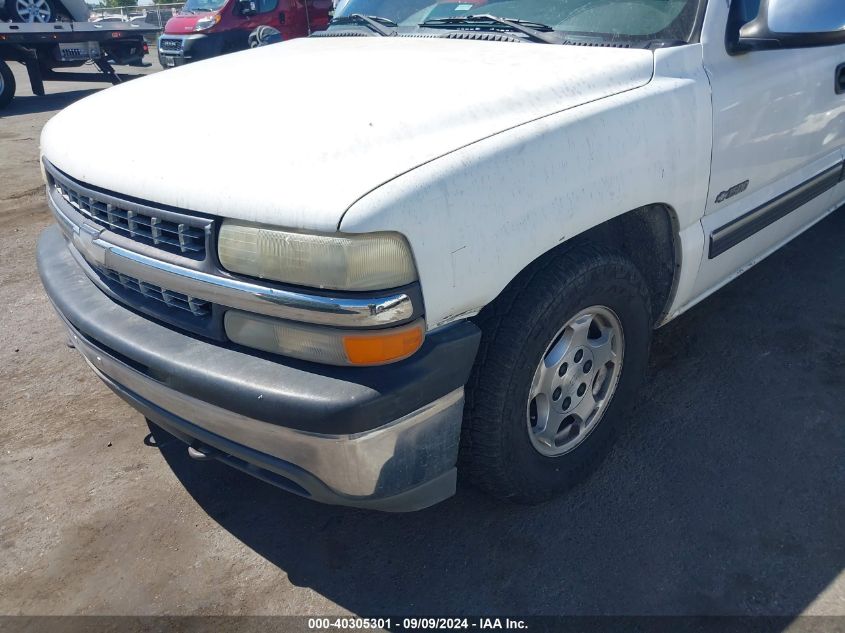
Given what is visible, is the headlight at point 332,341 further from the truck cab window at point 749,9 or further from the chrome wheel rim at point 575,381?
the truck cab window at point 749,9

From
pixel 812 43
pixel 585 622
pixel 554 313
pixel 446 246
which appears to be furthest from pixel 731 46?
pixel 585 622

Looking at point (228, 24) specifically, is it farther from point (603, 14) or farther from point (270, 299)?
point (270, 299)

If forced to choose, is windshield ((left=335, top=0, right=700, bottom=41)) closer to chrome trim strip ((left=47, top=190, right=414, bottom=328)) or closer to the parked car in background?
chrome trim strip ((left=47, top=190, right=414, bottom=328))

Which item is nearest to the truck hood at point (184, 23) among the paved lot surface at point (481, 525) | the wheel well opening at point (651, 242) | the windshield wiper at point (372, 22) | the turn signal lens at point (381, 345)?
the windshield wiper at point (372, 22)

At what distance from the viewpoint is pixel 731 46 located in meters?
2.51

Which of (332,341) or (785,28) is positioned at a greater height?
(785,28)

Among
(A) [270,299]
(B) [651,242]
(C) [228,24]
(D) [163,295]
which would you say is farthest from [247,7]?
(A) [270,299]

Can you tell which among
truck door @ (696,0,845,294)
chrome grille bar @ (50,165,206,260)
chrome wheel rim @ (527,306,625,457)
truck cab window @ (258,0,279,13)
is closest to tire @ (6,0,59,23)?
truck cab window @ (258,0,279,13)

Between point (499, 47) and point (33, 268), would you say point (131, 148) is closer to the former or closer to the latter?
point (499, 47)

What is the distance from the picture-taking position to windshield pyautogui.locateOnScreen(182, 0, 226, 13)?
13851mm

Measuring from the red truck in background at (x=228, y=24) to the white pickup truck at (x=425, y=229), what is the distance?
39.9 feet

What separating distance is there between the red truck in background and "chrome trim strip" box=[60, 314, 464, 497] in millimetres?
13022

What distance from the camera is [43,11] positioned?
13117mm

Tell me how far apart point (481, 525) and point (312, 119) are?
4.65ft
